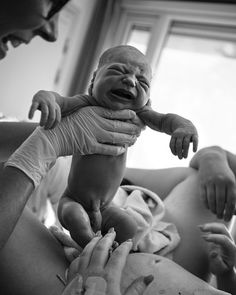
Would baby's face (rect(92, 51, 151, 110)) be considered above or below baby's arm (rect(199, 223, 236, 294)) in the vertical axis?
above

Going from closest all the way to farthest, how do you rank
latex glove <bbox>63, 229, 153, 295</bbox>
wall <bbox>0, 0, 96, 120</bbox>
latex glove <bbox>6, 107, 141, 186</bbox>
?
latex glove <bbox>63, 229, 153, 295</bbox> < latex glove <bbox>6, 107, 141, 186</bbox> < wall <bbox>0, 0, 96, 120</bbox>

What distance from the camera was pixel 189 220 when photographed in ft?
4.33

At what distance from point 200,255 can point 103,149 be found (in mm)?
562

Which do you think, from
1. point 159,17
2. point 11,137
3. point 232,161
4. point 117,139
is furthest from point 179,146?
point 159,17

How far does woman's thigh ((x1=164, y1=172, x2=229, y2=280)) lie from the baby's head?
0.53 meters

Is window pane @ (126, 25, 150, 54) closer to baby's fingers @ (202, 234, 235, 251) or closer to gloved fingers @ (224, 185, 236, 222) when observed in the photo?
gloved fingers @ (224, 185, 236, 222)

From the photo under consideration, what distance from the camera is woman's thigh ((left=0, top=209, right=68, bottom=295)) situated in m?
0.84

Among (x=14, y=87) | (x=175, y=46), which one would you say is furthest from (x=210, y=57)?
(x=14, y=87)

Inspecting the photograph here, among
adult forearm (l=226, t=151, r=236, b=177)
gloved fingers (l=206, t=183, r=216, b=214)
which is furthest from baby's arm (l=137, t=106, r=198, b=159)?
adult forearm (l=226, t=151, r=236, b=177)

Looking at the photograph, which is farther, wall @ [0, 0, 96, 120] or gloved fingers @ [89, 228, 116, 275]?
wall @ [0, 0, 96, 120]

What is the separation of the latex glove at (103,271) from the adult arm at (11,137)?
48 centimetres

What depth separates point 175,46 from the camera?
341 centimetres

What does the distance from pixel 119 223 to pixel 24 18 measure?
2.07ft

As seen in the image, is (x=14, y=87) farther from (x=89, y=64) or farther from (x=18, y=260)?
(x=18, y=260)
